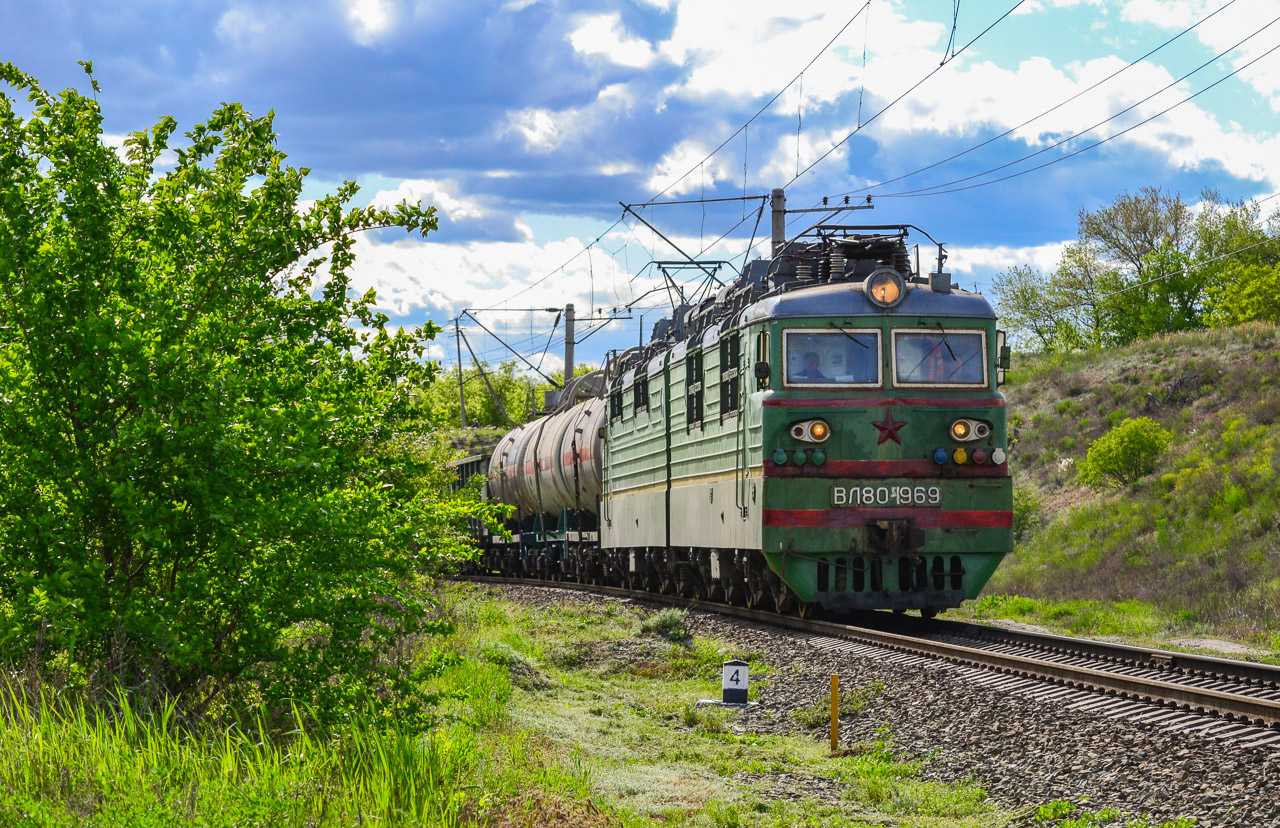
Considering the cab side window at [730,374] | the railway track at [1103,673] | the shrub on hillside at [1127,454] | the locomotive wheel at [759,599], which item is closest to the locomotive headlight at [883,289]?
the cab side window at [730,374]

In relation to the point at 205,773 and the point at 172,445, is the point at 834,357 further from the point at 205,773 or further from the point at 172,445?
the point at 205,773

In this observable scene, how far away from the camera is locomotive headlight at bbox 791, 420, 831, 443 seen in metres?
13.8

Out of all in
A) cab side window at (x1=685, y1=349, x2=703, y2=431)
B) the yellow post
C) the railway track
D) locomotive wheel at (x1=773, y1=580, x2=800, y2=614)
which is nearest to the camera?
the railway track

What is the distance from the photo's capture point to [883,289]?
14.1 m

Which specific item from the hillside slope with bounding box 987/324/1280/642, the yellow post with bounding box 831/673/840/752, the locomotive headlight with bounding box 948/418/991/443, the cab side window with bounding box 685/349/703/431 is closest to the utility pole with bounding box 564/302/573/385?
the hillside slope with bounding box 987/324/1280/642

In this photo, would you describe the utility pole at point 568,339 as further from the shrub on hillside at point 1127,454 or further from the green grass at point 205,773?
the green grass at point 205,773

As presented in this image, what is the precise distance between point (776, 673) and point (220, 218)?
692cm

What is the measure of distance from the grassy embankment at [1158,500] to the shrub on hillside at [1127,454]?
1.10 ft

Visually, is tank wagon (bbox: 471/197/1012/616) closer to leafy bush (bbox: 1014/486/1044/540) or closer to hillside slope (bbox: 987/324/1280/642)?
hillside slope (bbox: 987/324/1280/642)

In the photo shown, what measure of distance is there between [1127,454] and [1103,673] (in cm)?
2063

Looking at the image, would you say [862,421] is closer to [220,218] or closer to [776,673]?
[776,673]

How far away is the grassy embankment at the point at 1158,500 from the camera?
1756 cm

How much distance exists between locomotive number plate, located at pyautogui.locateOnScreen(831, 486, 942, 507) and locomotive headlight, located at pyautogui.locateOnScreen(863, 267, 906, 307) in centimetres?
200

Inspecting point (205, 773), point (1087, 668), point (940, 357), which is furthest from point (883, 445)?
point (205, 773)
